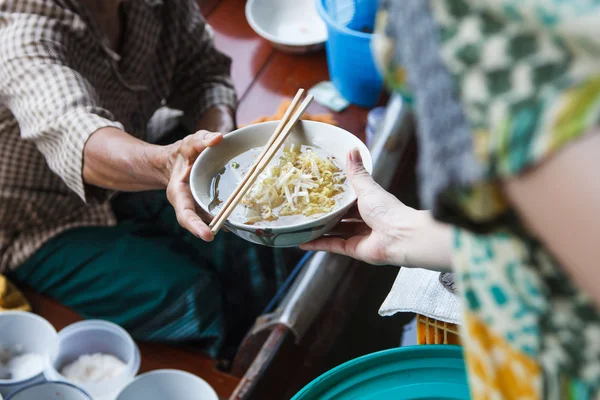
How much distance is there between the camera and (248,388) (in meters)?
1.44

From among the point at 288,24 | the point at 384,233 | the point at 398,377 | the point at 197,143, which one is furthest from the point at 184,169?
the point at 288,24

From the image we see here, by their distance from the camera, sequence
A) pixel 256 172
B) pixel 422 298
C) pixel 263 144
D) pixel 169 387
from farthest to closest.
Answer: pixel 169 387, pixel 263 144, pixel 256 172, pixel 422 298

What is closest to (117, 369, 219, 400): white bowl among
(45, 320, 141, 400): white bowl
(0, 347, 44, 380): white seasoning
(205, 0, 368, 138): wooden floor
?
(45, 320, 141, 400): white bowl

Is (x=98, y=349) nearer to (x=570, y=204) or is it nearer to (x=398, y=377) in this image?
(x=398, y=377)

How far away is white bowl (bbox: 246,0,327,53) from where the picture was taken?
241cm

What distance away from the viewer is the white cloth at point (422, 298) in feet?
3.53

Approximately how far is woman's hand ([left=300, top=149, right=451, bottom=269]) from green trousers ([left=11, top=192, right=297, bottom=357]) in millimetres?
700

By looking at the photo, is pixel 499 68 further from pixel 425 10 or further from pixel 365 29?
pixel 365 29

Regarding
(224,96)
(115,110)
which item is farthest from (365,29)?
(115,110)

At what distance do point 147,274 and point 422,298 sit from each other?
968 millimetres

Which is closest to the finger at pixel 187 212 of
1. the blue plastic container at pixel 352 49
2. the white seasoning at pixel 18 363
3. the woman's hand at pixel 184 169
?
the woman's hand at pixel 184 169

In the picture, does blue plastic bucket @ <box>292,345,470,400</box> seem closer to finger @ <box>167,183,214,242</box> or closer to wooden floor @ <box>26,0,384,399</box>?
finger @ <box>167,183,214,242</box>

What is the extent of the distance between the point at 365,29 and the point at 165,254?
3.50 ft

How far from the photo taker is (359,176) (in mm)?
1194
